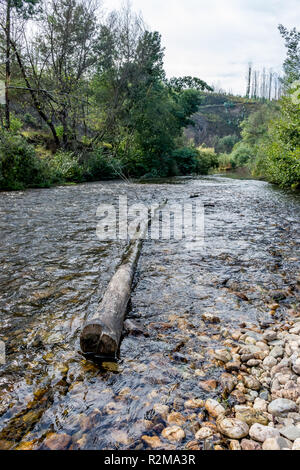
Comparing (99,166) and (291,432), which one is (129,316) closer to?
(291,432)

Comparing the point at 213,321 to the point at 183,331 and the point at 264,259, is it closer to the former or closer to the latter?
the point at 183,331

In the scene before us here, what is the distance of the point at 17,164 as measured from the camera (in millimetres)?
13250

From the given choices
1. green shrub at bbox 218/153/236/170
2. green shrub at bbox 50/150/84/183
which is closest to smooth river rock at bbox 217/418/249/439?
green shrub at bbox 50/150/84/183

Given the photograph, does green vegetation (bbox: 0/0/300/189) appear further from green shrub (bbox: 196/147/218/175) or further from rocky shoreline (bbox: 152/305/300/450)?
rocky shoreline (bbox: 152/305/300/450)

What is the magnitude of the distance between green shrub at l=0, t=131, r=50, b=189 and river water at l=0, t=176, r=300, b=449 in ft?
24.6

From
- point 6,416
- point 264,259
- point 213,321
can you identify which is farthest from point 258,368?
point 264,259

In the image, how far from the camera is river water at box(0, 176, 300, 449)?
188 cm

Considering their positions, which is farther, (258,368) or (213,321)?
(213,321)

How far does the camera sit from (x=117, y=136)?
24.1m

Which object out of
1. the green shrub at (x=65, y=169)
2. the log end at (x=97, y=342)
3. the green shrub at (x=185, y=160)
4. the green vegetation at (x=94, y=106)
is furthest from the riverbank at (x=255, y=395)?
the green shrub at (x=185, y=160)

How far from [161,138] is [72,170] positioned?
11592 mm

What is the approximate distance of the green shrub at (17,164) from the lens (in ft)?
42.0

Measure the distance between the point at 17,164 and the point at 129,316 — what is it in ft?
40.7

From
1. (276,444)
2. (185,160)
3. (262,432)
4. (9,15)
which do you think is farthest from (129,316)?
(185,160)
